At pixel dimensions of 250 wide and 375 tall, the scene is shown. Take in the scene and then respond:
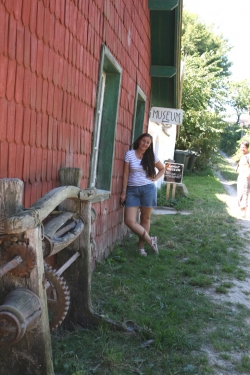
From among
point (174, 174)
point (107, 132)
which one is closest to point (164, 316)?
point (107, 132)

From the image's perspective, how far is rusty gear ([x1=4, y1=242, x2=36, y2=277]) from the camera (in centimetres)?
244

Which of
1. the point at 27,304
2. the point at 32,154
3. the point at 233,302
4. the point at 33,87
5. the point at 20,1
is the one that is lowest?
the point at 233,302

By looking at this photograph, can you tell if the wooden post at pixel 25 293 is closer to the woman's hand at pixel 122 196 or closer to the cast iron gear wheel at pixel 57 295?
the cast iron gear wheel at pixel 57 295

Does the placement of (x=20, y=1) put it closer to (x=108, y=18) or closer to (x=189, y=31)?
(x=108, y=18)

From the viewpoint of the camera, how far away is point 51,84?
3725 mm

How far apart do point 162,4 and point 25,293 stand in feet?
22.0

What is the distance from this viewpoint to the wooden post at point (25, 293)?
2.44 m

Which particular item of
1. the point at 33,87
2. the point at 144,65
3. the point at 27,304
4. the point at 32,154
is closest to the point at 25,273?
the point at 27,304

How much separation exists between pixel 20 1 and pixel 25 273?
1.71 metres

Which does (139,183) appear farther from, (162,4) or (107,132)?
(162,4)

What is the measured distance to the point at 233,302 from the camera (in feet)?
16.7

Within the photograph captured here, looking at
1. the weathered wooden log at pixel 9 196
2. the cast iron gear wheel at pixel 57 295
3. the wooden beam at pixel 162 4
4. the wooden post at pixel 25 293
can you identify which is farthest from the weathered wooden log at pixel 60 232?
the wooden beam at pixel 162 4

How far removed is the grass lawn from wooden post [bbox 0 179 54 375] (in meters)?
0.54

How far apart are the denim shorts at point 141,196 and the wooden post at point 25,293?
13.9ft
